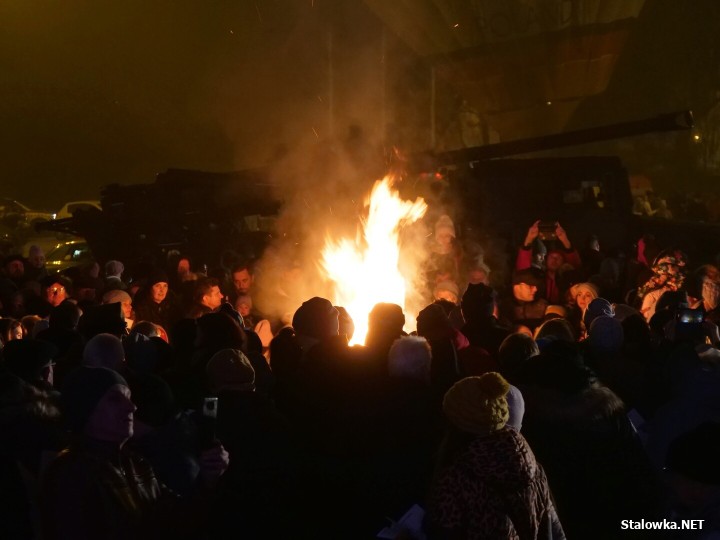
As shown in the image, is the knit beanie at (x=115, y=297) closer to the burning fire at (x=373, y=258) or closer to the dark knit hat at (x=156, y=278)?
the dark knit hat at (x=156, y=278)

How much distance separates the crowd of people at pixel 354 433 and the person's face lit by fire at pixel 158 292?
3093 millimetres

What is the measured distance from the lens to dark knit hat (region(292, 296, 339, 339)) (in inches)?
219

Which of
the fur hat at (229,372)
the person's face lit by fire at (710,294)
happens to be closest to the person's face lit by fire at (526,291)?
the person's face lit by fire at (710,294)

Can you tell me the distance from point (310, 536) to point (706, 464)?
2130mm

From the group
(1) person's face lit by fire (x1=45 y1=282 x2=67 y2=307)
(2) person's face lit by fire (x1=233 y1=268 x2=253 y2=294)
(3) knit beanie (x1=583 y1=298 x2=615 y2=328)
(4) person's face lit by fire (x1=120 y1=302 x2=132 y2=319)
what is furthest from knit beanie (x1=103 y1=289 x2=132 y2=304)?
(3) knit beanie (x1=583 y1=298 x2=615 y2=328)

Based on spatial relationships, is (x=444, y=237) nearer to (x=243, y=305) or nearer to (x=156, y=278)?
(x=243, y=305)

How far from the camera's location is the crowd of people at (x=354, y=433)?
3418mm

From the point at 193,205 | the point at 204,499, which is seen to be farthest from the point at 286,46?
the point at 204,499

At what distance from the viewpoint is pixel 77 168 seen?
42.8m

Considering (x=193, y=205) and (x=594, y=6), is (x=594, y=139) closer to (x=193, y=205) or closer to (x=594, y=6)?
(x=193, y=205)

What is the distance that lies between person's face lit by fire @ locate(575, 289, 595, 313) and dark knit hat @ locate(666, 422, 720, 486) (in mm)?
5798

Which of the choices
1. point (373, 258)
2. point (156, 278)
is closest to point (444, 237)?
point (373, 258)

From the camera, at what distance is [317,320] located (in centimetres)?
562

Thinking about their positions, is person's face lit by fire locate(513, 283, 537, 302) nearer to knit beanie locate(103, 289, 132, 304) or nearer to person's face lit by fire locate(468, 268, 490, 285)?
person's face lit by fire locate(468, 268, 490, 285)
